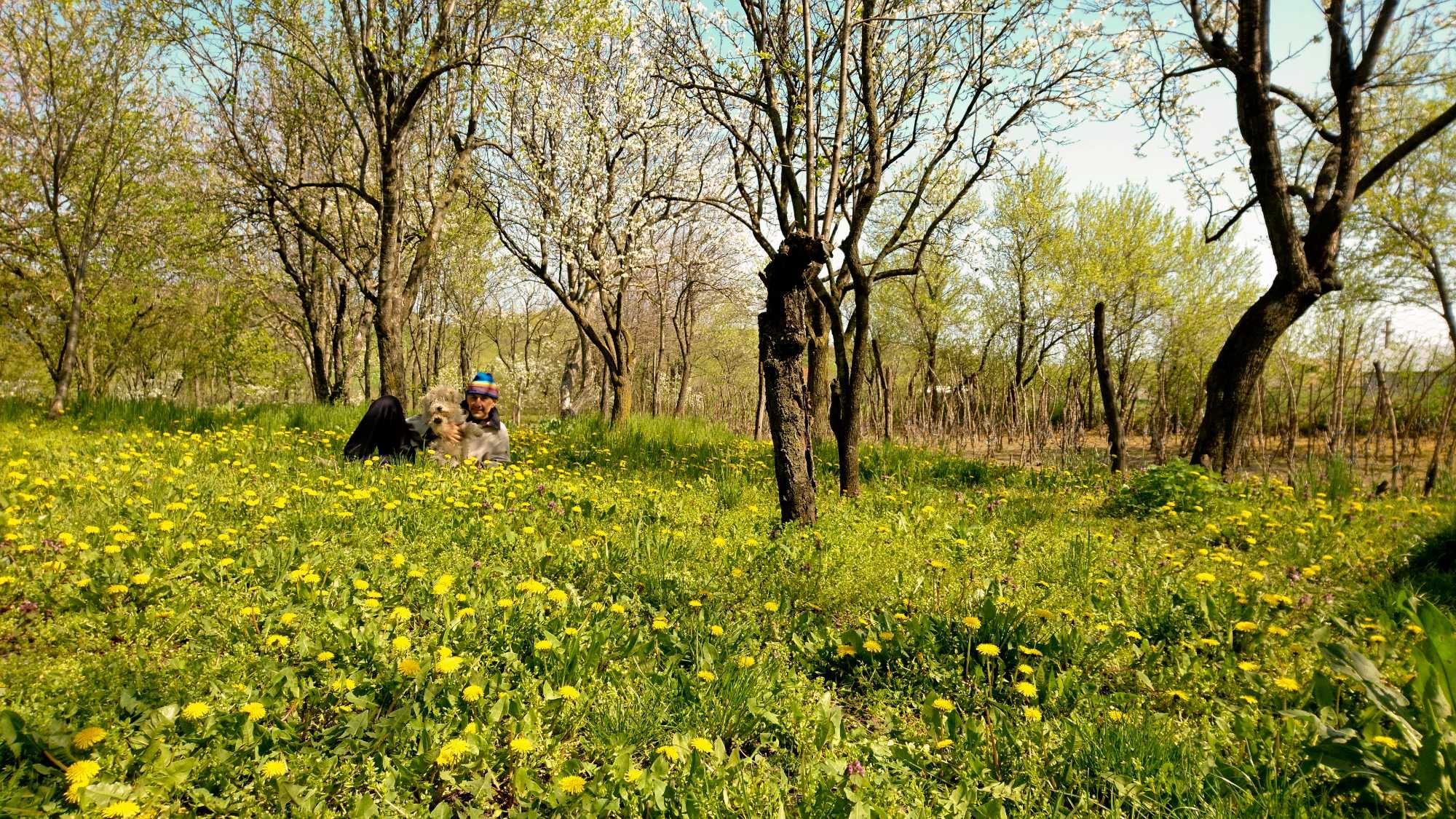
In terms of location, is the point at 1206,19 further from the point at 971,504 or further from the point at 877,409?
the point at 877,409

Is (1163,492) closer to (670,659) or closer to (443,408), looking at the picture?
(670,659)

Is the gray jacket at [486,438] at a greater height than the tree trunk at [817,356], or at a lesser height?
lesser

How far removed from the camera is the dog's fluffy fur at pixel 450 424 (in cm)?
739

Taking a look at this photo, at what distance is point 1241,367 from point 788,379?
6128 millimetres

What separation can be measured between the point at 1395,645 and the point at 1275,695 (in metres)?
1.05

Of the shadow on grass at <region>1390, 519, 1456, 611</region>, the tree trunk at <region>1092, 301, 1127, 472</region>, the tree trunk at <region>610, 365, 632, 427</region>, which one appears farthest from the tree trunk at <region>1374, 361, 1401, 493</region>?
the tree trunk at <region>610, 365, 632, 427</region>

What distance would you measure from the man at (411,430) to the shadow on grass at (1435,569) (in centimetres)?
801

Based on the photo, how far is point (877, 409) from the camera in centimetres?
1609

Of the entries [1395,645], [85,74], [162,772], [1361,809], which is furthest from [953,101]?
[85,74]

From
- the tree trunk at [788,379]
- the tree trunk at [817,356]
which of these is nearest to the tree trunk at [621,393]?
the tree trunk at [817,356]

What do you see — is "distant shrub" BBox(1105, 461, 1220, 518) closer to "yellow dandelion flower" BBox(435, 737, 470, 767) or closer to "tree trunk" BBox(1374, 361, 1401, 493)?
"tree trunk" BBox(1374, 361, 1401, 493)

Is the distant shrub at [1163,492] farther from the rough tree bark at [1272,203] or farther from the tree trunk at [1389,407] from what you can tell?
the tree trunk at [1389,407]

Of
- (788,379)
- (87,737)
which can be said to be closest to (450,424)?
(788,379)

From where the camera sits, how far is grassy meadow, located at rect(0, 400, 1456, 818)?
1921 millimetres
